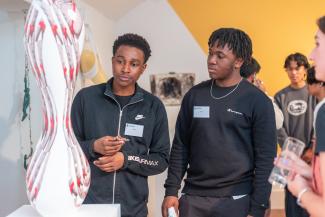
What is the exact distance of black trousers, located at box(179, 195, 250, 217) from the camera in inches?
64.3

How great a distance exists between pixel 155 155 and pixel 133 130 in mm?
122

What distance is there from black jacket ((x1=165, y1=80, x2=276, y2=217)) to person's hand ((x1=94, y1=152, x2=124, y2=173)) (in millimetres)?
379

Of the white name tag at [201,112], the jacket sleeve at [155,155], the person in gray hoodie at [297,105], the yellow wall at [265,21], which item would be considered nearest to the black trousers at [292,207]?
the person in gray hoodie at [297,105]

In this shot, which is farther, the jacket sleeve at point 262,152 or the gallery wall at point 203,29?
the gallery wall at point 203,29

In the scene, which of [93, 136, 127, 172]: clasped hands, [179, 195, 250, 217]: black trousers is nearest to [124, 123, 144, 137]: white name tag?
[93, 136, 127, 172]: clasped hands

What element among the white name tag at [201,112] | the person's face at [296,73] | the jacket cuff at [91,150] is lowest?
the jacket cuff at [91,150]

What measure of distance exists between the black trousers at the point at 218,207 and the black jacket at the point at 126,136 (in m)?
0.20

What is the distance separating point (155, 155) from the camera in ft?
5.19

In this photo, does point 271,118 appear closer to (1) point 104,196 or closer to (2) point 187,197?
(2) point 187,197

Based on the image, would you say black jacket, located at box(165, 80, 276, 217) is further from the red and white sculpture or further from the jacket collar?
the red and white sculpture

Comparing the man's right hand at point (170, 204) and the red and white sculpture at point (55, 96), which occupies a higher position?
the red and white sculpture at point (55, 96)

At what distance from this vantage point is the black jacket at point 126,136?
154cm

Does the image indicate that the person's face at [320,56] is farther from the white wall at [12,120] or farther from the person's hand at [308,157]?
the white wall at [12,120]

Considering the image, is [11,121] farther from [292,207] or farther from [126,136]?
[292,207]
